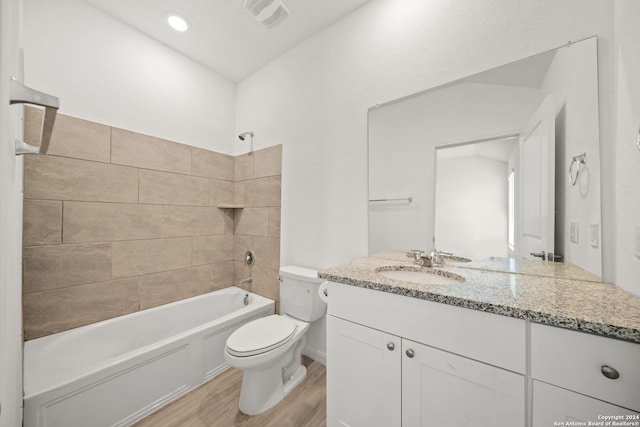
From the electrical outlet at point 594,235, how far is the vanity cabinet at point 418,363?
632 millimetres

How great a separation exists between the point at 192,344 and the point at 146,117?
6.26 ft

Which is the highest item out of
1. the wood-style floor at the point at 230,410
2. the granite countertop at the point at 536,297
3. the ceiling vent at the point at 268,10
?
the ceiling vent at the point at 268,10

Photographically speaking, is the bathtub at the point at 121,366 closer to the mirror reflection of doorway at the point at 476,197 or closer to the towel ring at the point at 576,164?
the mirror reflection of doorway at the point at 476,197

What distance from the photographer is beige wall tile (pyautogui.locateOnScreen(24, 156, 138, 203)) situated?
4.85ft

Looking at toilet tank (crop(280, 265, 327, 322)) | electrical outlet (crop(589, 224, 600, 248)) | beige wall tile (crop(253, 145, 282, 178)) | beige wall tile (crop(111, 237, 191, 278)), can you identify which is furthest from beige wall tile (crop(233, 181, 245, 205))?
electrical outlet (crop(589, 224, 600, 248))

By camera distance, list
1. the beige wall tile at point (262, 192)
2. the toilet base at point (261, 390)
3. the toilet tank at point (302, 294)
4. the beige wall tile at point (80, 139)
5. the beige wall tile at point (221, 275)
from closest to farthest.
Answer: the toilet base at point (261, 390) < the beige wall tile at point (80, 139) < the toilet tank at point (302, 294) < the beige wall tile at point (262, 192) < the beige wall tile at point (221, 275)

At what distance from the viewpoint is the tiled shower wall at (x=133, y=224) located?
4.99 feet

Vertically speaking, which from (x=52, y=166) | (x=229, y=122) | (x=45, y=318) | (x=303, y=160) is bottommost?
(x=45, y=318)

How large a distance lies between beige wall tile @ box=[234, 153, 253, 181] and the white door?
2219 millimetres

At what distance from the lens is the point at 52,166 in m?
1.54

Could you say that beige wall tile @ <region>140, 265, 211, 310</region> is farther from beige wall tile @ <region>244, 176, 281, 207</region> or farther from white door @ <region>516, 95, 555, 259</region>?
white door @ <region>516, 95, 555, 259</region>

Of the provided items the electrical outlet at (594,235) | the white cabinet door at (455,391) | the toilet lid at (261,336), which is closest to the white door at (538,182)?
the electrical outlet at (594,235)

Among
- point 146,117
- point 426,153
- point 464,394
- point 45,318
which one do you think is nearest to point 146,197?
point 146,117

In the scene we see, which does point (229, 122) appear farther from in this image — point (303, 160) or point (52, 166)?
point (52, 166)
